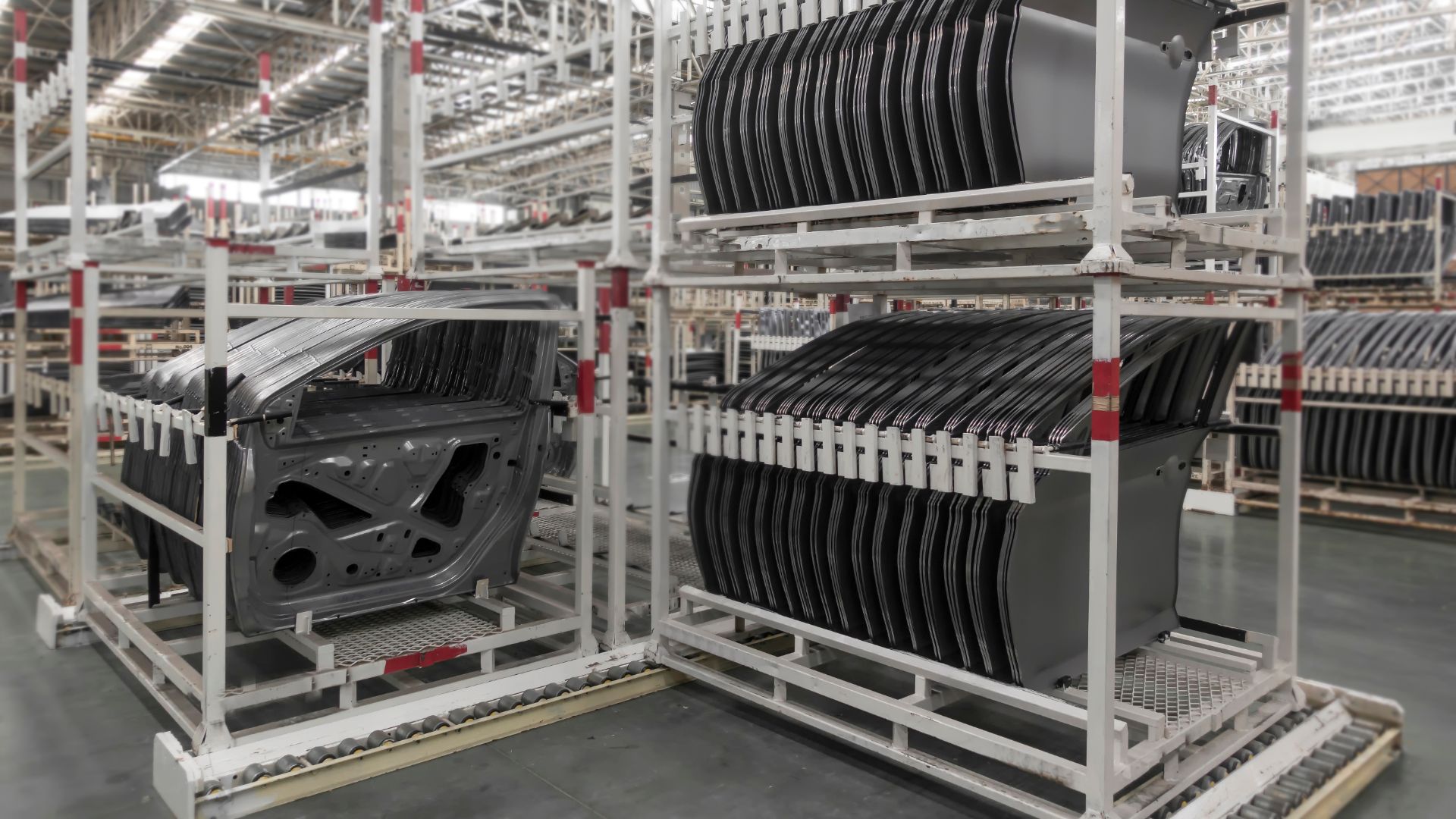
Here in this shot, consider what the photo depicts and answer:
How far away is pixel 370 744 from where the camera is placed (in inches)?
143

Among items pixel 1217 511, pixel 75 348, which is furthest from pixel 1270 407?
pixel 75 348

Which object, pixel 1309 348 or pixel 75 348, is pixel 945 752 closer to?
pixel 75 348

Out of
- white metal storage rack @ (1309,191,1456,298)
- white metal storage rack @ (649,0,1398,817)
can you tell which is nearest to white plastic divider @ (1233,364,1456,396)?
white metal storage rack @ (1309,191,1456,298)

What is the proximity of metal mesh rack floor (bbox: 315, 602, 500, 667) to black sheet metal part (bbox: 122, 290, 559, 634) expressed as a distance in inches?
5.7

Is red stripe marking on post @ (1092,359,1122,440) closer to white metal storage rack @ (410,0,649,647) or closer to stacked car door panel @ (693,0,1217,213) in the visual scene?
stacked car door panel @ (693,0,1217,213)

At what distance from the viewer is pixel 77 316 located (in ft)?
16.8

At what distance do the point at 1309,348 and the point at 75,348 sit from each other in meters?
9.17

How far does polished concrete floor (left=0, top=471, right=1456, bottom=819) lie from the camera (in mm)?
3412

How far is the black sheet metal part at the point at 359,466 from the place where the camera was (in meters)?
3.79

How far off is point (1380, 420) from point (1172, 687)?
625 centimetres

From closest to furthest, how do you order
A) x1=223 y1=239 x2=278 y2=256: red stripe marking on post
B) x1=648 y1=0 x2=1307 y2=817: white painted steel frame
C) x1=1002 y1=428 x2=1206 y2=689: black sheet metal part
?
x1=648 y1=0 x2=1307 y2=817: white painted steel frame → x1=1002 y1=428 x2=1206 y2=689: black sheet metal part → x1=223 y1=239 x2=278 y2=256: red stripe marking on post

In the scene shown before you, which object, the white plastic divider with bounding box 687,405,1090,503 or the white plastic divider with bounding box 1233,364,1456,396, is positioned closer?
the white plastic divider with bounding box 687,405,1090,503

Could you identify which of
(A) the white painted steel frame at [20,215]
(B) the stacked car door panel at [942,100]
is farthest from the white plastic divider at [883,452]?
(A) the white painted steel frame at [20,215]

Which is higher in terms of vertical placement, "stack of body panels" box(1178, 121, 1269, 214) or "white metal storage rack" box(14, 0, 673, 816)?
"stack of body panels" box(1178, 121, 1269, 214)
